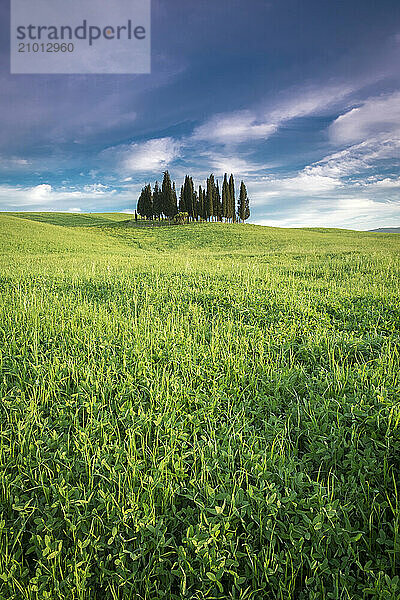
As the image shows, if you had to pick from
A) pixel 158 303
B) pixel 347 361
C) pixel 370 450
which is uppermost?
pixel 158 303

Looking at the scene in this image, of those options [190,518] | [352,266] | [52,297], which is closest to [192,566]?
[190,518]

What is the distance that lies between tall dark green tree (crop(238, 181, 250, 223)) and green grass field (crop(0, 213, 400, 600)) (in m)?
73.4

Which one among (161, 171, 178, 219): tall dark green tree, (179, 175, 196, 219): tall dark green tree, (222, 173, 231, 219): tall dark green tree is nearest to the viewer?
(161, 171, 178, 219): tall dark green tree

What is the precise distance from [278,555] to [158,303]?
5854 millimetres

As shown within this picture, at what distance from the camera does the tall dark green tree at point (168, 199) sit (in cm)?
6619

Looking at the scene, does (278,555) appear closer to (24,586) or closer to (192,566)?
(192,566)

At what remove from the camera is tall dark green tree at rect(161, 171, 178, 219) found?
66188mm

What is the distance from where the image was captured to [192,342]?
5.24m

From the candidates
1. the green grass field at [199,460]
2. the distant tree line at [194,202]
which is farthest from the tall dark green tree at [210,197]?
the green grass field at [199,460]

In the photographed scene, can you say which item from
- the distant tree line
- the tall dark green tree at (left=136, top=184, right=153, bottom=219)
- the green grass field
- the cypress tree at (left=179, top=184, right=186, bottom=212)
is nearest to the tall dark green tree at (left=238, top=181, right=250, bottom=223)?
the distant tree line

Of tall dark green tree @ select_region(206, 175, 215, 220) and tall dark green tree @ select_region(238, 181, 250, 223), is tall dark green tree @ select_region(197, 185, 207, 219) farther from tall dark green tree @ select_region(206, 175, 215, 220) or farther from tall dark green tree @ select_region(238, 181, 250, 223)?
tall dark green tree @ select_region(238, 181, 250, 223)

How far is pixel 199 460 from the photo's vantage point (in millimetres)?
2965

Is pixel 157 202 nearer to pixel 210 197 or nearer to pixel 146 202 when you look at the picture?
pixel 146 202

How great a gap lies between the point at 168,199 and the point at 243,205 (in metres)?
19.9
